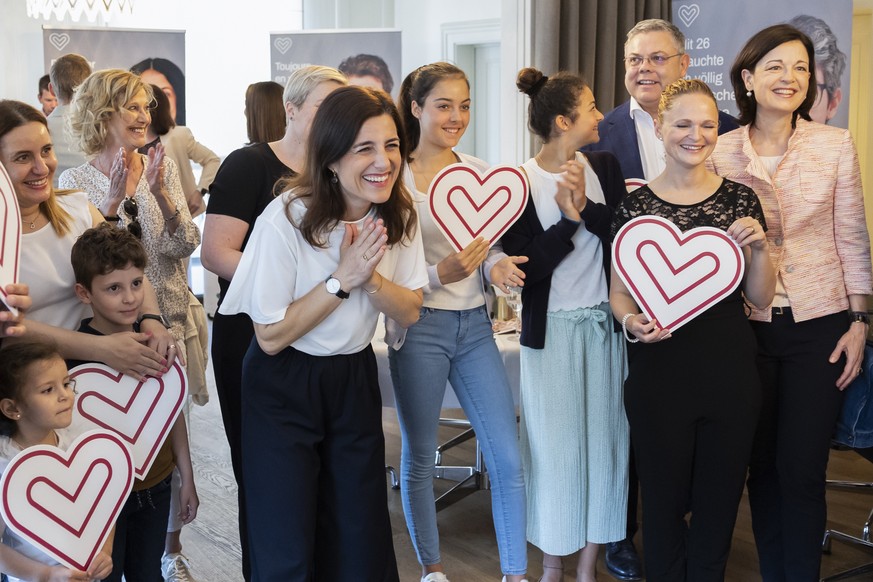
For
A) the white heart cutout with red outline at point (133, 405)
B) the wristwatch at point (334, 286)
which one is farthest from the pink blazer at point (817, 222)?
the white heart cutout with red outline at point (133, 405)

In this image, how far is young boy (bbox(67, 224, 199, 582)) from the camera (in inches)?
78.5

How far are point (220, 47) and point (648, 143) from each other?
587cm

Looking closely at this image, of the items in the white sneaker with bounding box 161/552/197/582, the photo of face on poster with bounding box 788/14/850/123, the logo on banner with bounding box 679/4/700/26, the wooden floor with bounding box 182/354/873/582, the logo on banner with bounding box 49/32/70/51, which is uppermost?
the logo on banner with bounding box 49/32/70/51

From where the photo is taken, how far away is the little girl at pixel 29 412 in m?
1.76

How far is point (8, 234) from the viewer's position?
68.2 inches

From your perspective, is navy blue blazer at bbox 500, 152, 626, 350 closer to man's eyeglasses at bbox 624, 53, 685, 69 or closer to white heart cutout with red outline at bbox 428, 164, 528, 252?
white heart cutout with red outline at bbox 428, 164, 528, 252

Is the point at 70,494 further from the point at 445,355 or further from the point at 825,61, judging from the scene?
the point at 825,61

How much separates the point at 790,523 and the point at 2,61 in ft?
21.6

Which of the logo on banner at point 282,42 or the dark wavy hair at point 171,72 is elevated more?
the logo on banner at point 282,42

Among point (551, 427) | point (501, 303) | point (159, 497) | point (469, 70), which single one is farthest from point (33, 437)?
point (469, 70)

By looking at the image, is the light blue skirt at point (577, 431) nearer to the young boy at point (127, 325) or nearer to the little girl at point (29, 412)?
the young boy at point (127, 325)

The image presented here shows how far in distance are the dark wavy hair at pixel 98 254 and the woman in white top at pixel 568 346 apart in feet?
3.33

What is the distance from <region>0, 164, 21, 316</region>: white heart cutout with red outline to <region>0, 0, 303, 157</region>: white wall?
636cm

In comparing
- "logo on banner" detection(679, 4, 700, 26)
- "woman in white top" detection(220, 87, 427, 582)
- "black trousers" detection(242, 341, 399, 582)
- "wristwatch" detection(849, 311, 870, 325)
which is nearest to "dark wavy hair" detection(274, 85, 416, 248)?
"woman in white top" detection(220, 87, 427, 582)
